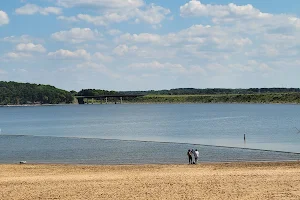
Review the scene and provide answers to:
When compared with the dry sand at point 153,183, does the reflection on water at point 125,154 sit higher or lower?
lower

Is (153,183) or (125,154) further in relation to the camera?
(125,154)

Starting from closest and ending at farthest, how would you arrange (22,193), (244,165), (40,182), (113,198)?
(113,198) < (22,193) < (40,182) < (244,165)

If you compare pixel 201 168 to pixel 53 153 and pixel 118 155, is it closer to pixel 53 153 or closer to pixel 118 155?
pixel 118 155

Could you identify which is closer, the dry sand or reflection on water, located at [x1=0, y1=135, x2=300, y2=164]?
the dry sand

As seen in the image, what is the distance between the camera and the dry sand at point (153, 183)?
26.1 m

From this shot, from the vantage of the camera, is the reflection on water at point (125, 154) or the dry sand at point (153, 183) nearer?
the dry sand at point (153, 183)

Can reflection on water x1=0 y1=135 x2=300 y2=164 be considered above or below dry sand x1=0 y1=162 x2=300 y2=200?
below

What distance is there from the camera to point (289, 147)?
5856 cm

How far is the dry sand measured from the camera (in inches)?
1027

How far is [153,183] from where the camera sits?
96.8 feet

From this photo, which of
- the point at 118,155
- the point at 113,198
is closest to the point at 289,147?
the point at 118,155

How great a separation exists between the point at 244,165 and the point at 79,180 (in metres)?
14.3

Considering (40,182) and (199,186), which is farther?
(40,182)

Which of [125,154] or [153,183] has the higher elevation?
[153,183]
